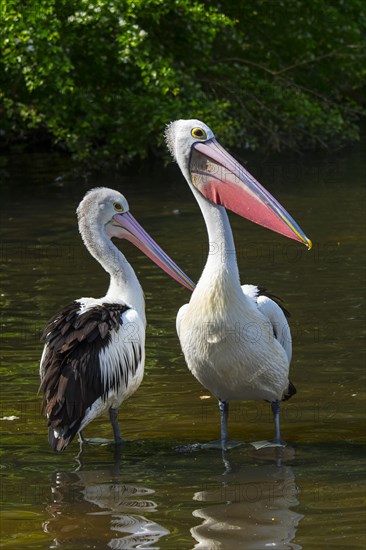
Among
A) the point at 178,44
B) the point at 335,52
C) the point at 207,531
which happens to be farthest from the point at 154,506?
the point at 335,52

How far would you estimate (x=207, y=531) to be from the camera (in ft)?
16.2

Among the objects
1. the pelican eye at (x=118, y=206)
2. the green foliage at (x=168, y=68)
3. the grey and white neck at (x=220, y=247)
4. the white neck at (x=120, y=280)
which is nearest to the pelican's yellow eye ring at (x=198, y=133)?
the grey and white neck at (x=220, y=247)

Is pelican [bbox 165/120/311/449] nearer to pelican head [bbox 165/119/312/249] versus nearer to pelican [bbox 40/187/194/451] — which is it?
pelican head [bbox 165/119/312/249]

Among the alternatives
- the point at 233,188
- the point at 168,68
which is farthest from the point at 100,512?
the point at 168,68

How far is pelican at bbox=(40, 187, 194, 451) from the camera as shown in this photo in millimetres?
5758

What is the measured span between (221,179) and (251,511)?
6.00 feet

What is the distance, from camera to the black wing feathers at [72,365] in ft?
18.8

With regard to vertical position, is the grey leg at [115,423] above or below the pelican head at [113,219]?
below

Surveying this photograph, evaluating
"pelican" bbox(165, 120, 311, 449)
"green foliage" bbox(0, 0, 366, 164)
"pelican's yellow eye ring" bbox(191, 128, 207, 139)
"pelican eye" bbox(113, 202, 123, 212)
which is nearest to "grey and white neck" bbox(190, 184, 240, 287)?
"pelican" bbox(165, 120, 311, 449)

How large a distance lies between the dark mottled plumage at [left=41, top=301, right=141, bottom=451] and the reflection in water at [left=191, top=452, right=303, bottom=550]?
78 cm

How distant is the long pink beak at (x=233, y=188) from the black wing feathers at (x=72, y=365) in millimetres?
856

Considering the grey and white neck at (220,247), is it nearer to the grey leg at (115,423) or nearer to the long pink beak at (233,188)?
the long pink beak at (233,188)

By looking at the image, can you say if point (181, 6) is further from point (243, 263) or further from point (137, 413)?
point (137, 413)

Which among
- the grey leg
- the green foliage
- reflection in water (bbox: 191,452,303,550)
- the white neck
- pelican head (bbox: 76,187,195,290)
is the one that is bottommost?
reflection in water (bbox: 191,452,303,550)
